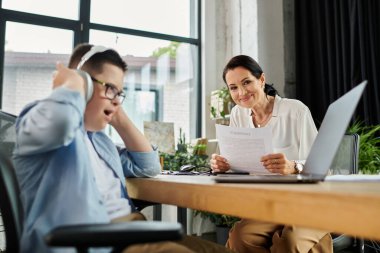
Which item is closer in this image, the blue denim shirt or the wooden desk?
the wooden desk

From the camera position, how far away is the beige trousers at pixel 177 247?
0.83m

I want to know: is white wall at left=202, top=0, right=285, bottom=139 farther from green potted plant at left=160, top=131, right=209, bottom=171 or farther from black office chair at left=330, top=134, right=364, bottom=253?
black office chair at left=330, top=134, right=364, bottom=253

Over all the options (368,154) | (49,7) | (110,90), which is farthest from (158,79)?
(110,90)

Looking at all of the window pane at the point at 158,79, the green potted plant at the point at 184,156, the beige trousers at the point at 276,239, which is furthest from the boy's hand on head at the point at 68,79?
the window pane at the point at 158,79

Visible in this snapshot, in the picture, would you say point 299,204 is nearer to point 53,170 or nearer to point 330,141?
point 330,141

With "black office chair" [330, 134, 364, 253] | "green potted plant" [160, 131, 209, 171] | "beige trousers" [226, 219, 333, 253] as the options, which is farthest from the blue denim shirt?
"green potted plant" [160, 131, 209, 171]

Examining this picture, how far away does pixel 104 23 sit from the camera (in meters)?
3.72

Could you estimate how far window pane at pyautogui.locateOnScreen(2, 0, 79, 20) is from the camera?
10.9ft

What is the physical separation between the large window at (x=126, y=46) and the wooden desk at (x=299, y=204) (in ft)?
7.94

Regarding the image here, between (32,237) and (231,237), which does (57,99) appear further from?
(231,237)

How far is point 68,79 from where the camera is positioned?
0.81 meters

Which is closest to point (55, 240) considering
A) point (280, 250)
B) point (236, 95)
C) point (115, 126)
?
point (115, 126)

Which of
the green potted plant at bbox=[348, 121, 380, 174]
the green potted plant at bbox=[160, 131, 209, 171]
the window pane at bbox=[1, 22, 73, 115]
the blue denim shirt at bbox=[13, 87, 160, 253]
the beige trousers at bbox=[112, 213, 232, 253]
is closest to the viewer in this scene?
the blue denim shirt at bbox=[13, 87, 160, 253]

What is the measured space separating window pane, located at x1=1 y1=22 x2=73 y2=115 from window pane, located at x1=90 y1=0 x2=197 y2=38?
0.43 metres
